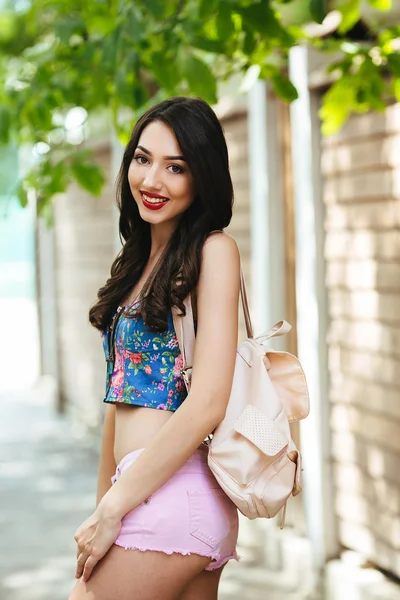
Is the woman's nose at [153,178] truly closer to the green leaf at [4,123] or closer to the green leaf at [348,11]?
the green leaf at [348,11]

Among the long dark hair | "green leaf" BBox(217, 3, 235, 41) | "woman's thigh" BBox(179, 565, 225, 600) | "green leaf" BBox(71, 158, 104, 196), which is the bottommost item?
"woman's thigh" BBox(179, 565, 225, 600)

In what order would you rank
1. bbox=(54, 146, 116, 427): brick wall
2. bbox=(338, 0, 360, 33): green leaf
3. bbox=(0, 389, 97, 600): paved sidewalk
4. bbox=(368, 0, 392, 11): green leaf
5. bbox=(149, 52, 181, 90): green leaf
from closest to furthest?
bbox=(368, 0, 392, 11): green leaf < bbox=(149, 52, 181, 90): green leaf < bbox=(338, 0, 360, 33): green leaf < bbox=(0, 389, 97, 600): paved sidewalk < bbox=(54, 146, 116, 427): brick wall

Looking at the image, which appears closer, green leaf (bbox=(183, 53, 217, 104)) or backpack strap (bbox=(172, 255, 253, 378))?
backpack strap (bbox=(172, 255, 253, 378))

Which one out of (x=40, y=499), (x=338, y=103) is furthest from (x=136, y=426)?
(x=40, y=499)

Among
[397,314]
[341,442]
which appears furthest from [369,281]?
[341,442]

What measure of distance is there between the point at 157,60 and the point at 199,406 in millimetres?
1844

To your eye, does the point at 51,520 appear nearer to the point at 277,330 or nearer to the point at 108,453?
the point at 108,453

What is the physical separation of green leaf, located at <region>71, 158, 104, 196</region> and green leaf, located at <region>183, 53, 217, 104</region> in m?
1.11

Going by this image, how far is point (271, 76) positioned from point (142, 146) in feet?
4.85

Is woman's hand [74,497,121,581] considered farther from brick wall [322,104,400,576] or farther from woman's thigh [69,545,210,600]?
brick wall [322,104,400,576]

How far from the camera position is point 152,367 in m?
2.38

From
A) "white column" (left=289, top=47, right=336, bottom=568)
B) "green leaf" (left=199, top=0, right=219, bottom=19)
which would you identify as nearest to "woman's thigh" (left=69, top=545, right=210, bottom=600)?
"green leaf" (left=199, top=0, right=219, bottom=19)

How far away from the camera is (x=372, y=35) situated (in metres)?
4.80

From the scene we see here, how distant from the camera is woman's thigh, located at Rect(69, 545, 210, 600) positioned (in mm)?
2273
